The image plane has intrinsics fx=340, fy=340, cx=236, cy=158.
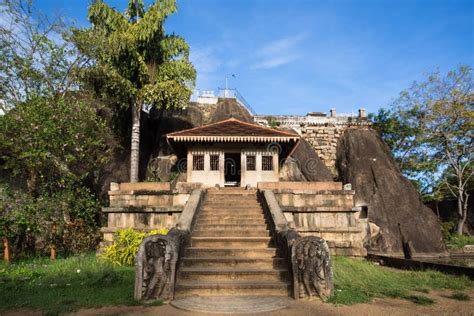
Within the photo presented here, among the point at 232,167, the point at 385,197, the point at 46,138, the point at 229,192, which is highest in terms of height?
the point at 232,167

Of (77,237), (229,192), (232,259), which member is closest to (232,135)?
(229,192)

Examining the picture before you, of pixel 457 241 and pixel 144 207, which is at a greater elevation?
pixel 144 207

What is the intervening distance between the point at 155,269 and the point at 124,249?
3.69 metres

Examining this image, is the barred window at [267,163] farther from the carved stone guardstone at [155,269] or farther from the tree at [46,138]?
the carved stone guardstone at [155,269]

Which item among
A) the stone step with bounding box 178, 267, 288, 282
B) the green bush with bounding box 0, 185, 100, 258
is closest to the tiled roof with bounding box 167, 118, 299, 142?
the green bush with bounding box 0, 185, 100, 258

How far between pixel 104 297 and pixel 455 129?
25.4m

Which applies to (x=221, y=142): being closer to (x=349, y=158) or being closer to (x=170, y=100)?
(x=170, y=100)

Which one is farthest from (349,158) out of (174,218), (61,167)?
(61,167)

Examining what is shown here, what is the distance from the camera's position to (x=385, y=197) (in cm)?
2142

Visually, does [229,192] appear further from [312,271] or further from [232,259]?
[312,271]

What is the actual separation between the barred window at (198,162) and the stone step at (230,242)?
8.21 meters

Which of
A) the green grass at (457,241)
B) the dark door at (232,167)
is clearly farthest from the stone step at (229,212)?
the green grass at (457,241)

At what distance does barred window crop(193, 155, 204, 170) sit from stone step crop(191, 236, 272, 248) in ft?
26.9

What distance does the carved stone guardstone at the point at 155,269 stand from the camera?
5.50 metres
